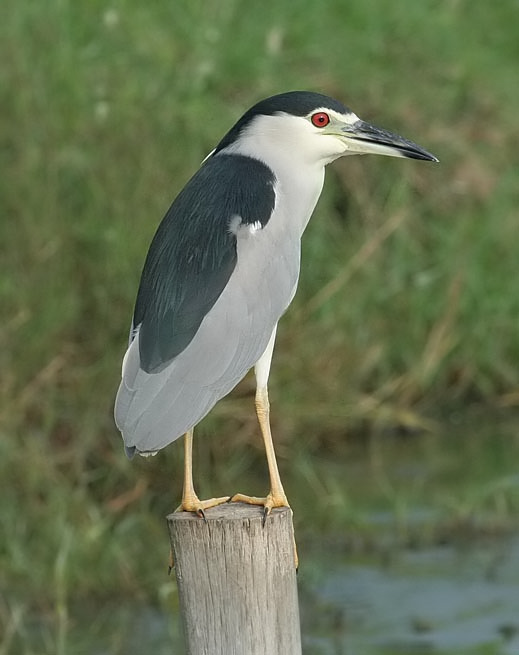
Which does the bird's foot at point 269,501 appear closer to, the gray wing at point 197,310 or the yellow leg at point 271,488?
the yellow leg at point 271,488

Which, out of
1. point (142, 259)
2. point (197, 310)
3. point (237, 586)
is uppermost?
point (142, 259)

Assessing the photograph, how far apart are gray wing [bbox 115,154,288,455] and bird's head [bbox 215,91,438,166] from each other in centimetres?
11

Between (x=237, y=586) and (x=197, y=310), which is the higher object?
(x=197, y=310)

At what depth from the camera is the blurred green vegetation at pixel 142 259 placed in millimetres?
5246

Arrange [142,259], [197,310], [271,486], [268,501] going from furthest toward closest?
1. [142,259]
2. [197,310]
3. [271,486]
4. [268,501]

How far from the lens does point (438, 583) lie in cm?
524

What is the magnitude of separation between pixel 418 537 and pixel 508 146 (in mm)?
3075

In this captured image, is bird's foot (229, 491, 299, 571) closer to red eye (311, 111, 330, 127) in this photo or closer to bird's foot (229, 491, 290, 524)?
bird's foot (229, 491, 290, 524)

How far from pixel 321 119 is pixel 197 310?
1.97 ft

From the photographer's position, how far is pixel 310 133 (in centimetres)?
367

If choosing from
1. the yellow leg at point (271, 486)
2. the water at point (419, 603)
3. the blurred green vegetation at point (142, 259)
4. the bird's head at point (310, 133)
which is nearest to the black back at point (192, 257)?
the bird's head at point (310, 133)

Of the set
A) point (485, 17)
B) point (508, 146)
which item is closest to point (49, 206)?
point (508, 146)

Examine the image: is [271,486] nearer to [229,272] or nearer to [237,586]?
[237,586]

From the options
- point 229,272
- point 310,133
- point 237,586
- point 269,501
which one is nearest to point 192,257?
point 229,272
